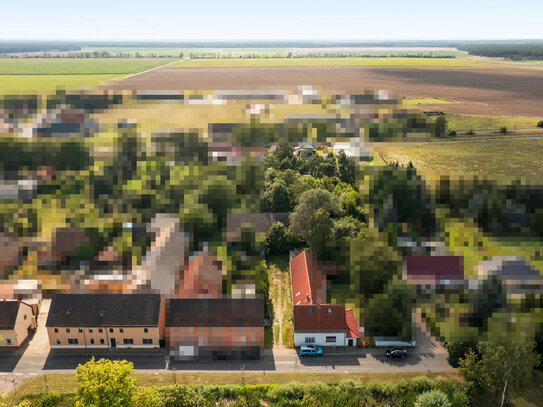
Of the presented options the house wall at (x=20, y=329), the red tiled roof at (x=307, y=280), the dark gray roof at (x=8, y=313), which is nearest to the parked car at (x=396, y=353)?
the red tiled roof at (x=307, y=280)

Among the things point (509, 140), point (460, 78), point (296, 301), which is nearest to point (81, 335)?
point (296, 301)

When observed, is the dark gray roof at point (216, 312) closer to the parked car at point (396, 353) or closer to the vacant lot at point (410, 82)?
the parked car at point (396, 353)

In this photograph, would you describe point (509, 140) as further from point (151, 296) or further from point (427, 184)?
point (151, 296)

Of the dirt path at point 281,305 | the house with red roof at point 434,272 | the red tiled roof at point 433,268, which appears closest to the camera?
the dirt path at point 281,305

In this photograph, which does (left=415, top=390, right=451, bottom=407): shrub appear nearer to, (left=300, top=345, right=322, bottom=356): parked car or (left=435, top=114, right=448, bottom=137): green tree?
(left=300, top=345, right=322, bottom=356): parked car

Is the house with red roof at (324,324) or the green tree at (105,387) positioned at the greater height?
the green tree at (105,387)

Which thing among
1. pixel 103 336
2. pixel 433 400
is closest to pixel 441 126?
pixel 433 400
